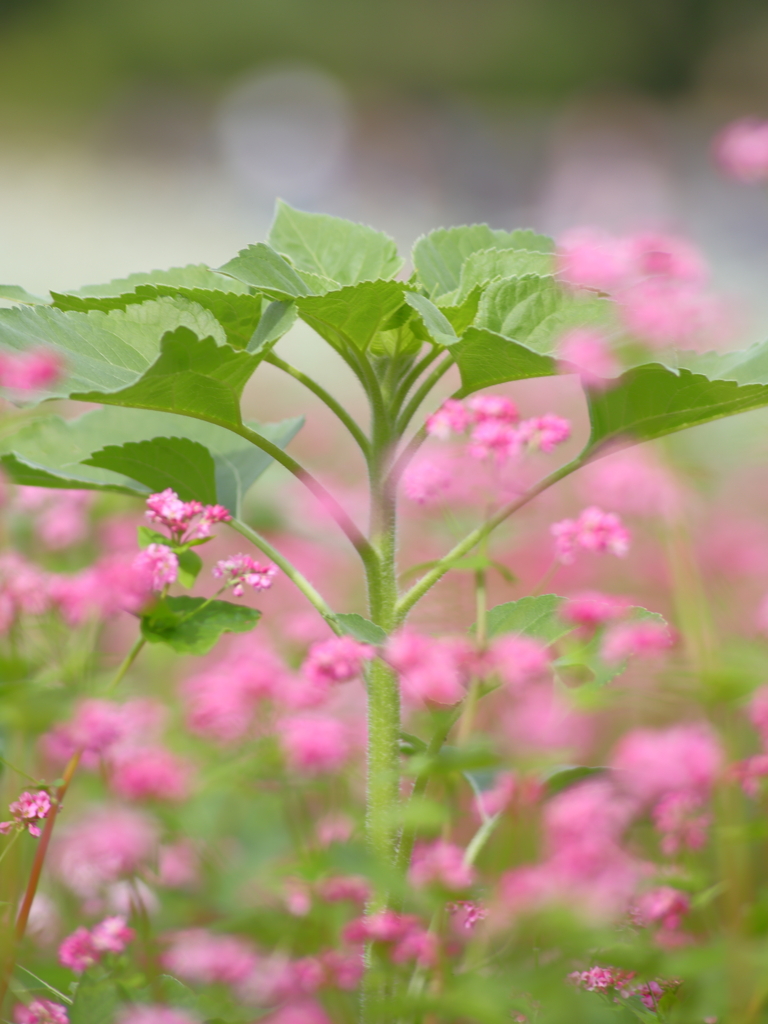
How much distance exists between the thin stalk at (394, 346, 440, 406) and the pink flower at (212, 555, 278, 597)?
0.55 feet

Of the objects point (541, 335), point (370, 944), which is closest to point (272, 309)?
point (541, 335)

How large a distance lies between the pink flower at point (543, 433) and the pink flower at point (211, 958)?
17.5 inches

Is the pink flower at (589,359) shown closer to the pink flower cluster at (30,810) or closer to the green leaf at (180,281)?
the green leaf at (180,281)

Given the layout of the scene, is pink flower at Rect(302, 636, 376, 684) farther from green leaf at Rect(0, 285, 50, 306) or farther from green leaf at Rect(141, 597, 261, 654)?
green leaf at Rect(0, 285, 50, 306)

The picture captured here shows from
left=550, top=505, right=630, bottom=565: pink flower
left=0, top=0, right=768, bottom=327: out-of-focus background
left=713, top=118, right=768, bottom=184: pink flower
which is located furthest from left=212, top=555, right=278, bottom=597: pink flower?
left=0, top=0, right=768, bottom=327: out-of-focus background

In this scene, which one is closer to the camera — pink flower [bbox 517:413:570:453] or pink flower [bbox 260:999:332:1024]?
pink flower [bbox 260:999:332:1024]

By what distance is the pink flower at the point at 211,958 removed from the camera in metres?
0.79

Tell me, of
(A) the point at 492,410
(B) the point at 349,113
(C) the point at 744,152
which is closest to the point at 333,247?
(A) the point at 492,410

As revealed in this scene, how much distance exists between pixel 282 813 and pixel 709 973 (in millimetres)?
661

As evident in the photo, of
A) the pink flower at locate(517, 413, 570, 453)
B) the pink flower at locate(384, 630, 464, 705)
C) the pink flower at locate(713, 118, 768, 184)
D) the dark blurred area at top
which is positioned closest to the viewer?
the pink flower at locate(384, 630, 464, 705)

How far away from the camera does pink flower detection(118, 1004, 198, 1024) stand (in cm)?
61

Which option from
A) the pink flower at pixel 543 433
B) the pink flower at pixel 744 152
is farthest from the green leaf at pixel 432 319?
the pink flower at pixel 744 152

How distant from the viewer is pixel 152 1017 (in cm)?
61

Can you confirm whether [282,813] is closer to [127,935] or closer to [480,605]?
[127,935]
